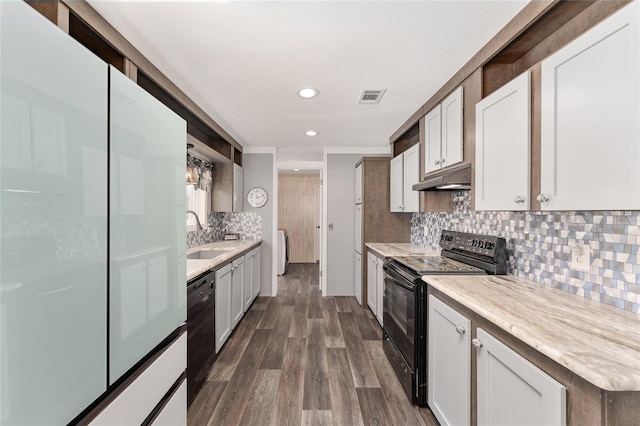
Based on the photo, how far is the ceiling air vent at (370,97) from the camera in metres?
2.37

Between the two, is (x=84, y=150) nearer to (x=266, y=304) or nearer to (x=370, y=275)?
(x=370, y=275)

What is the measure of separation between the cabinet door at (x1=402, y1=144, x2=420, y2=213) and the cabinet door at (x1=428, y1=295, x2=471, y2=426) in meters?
1.36

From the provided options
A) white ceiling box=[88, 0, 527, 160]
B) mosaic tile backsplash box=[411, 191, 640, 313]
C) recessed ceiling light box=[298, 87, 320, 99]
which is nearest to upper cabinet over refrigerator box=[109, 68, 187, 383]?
white ceiling box=[88, 0, 527, 160]

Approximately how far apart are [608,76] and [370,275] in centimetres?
297

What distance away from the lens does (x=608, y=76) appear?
3.36 feet

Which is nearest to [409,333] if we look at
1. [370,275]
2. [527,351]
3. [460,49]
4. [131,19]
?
[527,351]

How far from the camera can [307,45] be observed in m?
1.70

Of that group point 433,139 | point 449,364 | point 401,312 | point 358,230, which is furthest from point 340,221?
point 449,364

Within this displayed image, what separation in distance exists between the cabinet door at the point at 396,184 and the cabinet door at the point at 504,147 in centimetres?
157

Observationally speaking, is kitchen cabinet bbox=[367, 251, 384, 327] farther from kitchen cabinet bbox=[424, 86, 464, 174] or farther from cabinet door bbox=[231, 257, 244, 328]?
cabinet door bbox=[231, 257, 244, 328]

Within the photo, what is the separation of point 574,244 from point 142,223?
193cm

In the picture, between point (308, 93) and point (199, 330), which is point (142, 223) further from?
point (308, 93)

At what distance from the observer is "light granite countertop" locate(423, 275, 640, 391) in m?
0.79

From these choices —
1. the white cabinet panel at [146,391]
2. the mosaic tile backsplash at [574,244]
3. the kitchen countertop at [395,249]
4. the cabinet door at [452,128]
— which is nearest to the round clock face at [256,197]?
the kitchen countertop at [395,249]
